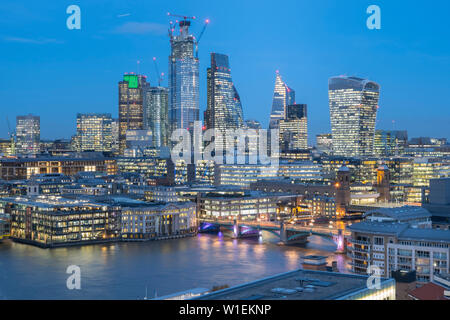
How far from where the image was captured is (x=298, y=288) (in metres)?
15.4

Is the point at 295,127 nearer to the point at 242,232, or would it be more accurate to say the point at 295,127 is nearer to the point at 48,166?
the point at 48,166

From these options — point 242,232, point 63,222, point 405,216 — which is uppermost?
point 405,216

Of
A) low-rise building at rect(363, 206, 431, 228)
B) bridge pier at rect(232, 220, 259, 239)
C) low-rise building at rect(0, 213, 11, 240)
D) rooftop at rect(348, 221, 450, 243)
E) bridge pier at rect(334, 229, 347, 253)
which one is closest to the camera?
rooftop at rect(348, 221, 450, 243)

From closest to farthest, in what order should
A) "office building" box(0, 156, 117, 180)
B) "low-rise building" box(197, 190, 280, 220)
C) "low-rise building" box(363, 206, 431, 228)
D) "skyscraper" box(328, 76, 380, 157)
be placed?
1. "low-rise building" box(363, 206, 431, 228)
2. "low-rise building" box(197, 190, 280, 220)
3. "office building" box(0, 156, 117, 180)
4. "skyscraper" box(328, 76, 380, 157)

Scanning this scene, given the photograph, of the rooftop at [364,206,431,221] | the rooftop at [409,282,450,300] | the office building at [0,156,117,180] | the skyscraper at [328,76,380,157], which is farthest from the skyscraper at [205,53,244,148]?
the rooftop at [409,282,450,300]

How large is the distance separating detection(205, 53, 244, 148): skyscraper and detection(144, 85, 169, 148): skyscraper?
13.6 m

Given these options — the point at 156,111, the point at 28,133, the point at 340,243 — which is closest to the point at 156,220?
the point at 340,243

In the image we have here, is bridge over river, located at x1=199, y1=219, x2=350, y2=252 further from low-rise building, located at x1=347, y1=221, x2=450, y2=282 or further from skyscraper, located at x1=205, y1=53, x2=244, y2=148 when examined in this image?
skyscraper, located at x1=205, y1=53, x2=244, y2=148

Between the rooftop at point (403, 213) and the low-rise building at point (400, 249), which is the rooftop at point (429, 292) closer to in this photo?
the low-rise building at point (400, 249)

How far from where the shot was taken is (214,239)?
39.9 meters

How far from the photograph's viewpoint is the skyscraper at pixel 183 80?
11706 cm

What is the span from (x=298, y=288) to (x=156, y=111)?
110 m

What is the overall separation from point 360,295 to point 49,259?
Answer: 64.4 feet

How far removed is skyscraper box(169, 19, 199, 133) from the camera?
384ft
